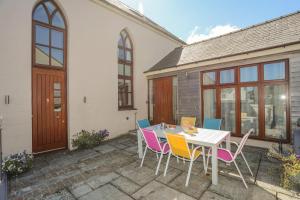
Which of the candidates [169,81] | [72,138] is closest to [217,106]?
[169,81]

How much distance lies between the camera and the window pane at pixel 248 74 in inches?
197

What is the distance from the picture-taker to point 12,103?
4.20 meters

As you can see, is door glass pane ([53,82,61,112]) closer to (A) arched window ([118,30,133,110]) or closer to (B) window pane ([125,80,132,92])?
(A) arched window ([118,30,133,110])

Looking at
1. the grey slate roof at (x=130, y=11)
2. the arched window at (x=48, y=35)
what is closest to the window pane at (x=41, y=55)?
the arched window at (x=48, y=35)

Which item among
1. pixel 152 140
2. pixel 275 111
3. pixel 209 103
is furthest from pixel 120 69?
pixel 275 111

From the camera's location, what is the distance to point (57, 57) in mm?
5191

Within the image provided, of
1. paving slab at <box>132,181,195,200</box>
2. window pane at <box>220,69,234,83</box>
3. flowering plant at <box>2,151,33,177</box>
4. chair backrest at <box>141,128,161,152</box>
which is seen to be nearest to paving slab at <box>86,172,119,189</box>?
paving slab at <box>132,181,195,200</box>

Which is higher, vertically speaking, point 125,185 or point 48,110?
point 48,110

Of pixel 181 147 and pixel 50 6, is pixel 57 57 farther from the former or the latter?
pixel 181 147

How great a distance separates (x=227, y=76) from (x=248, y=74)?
64cm

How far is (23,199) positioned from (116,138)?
4.05 metres

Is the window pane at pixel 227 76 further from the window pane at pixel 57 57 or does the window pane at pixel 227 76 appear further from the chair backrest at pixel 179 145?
the window pane at pixel 57 57

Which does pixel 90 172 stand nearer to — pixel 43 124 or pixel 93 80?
pixel 43 124

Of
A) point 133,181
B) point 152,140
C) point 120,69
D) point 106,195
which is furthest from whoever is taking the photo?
point 120,69
